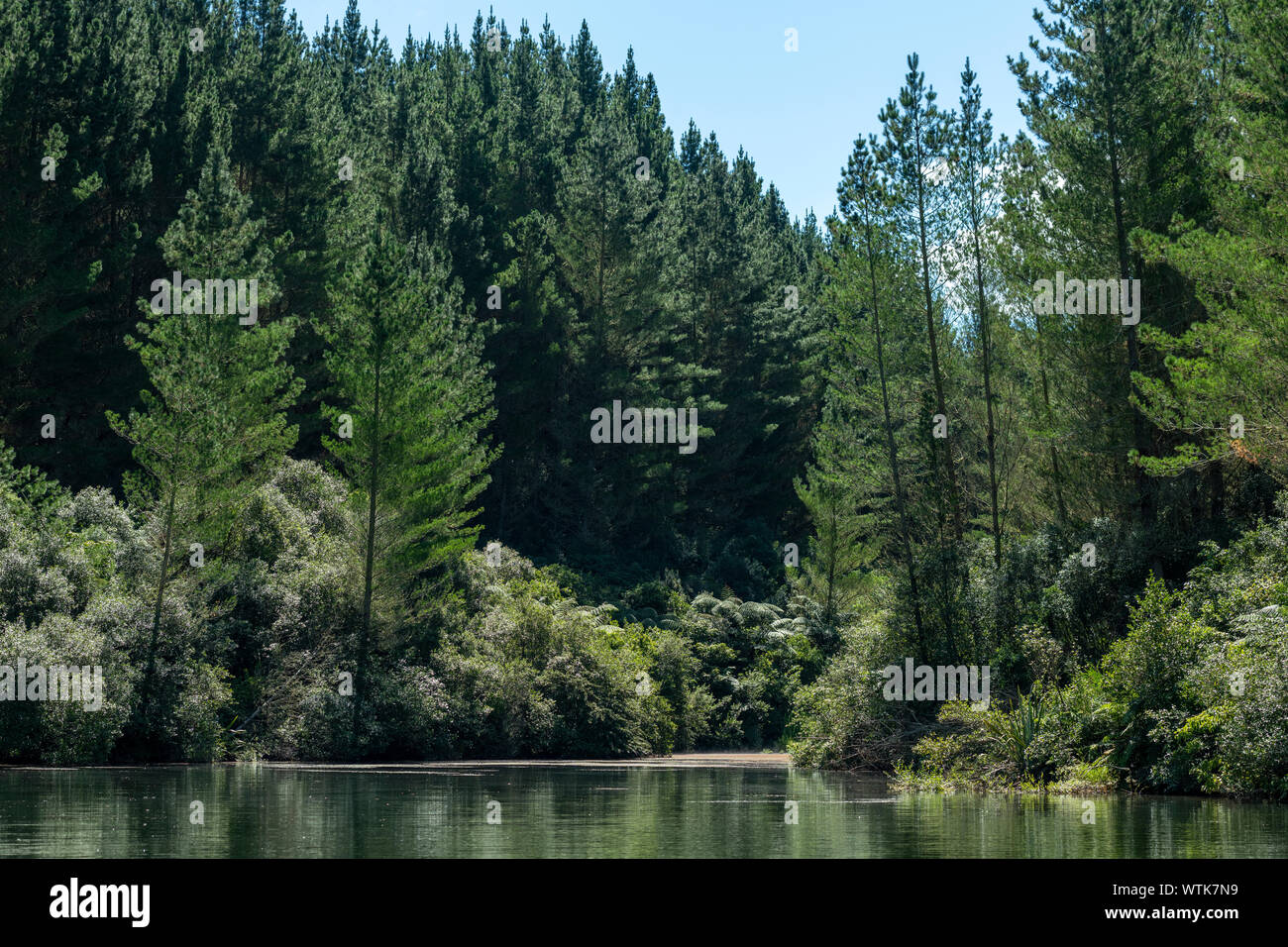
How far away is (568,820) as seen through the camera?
680 inches

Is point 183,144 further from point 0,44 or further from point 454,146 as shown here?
point 454,146

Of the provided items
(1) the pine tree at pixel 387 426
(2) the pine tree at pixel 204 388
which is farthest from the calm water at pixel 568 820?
(1) the pine tree at pixel 387 426

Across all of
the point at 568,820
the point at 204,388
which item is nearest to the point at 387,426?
the point at 204,388

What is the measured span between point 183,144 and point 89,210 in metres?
5.72

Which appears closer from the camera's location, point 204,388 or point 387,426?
point 204,388

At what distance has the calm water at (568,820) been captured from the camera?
13.4 meters

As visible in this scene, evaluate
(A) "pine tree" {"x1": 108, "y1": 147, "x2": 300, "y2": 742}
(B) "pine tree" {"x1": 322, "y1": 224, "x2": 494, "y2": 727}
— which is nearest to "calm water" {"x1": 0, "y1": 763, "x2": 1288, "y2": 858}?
(A) "pine tree" {"x1": 108, "y1": 147, "x2": 300, "y2": 742}

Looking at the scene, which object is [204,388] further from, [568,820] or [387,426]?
[568,820]

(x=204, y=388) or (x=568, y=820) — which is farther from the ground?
(x=204, y=388)

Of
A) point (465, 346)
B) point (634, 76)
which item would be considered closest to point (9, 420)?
point (465, 346)

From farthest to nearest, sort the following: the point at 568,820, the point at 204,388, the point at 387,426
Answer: the point at 387,426
the point at 204,388
the point at 568,820

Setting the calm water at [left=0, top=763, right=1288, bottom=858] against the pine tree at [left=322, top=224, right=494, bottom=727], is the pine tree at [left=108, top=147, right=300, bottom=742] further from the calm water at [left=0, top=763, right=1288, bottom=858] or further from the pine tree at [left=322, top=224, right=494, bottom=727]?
the calm water at [left=0, top=763, right=1288, bottom=858]

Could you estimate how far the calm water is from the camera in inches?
527

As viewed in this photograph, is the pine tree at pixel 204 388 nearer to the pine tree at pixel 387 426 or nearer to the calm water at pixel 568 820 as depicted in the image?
the pine tree at pixel 387 426
